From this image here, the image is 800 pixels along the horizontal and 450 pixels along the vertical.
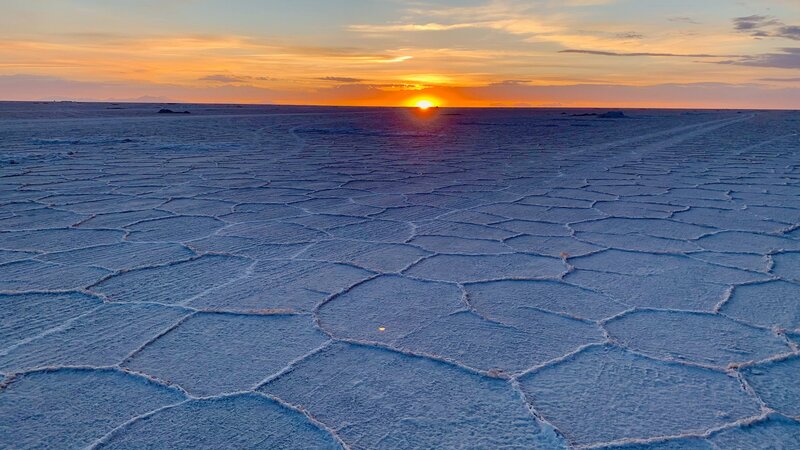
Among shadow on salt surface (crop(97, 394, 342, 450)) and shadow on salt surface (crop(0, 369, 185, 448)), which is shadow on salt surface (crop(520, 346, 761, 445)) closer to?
shadow on salt surface (crop(97, 394, 342, 450))

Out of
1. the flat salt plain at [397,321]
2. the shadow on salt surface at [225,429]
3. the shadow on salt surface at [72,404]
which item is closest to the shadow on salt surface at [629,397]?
the flat salt plain at [397,321]

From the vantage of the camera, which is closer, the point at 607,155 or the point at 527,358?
the point at 527,358

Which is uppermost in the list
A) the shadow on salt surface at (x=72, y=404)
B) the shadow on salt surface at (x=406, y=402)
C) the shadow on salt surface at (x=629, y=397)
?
the shadow on salt surface at (x=72, y=404)

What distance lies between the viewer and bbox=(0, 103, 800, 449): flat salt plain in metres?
1.23

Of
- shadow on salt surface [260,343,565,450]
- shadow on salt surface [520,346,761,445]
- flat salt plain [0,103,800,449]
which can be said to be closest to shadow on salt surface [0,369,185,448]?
flat salt plain [0,103,800,449]

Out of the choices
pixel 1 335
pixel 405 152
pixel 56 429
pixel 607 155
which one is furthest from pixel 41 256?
pixel 607 155

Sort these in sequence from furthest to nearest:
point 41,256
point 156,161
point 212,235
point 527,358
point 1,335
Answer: point 156,161 < point 212,235 < point 41,256 < point 1,335 < point 527,358

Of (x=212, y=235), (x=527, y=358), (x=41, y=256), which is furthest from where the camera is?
(x=212, y=235)

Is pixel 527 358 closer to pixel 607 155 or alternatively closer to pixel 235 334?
pixel 235 334

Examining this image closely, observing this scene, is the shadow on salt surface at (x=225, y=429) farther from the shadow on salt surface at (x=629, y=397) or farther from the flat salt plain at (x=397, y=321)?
the shadow on salt surface at (x=629, y=397)

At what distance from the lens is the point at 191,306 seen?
181cm

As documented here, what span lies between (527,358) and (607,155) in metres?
5.88

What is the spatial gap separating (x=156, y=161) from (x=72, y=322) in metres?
4.36

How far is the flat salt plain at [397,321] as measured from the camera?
1.23 metres
